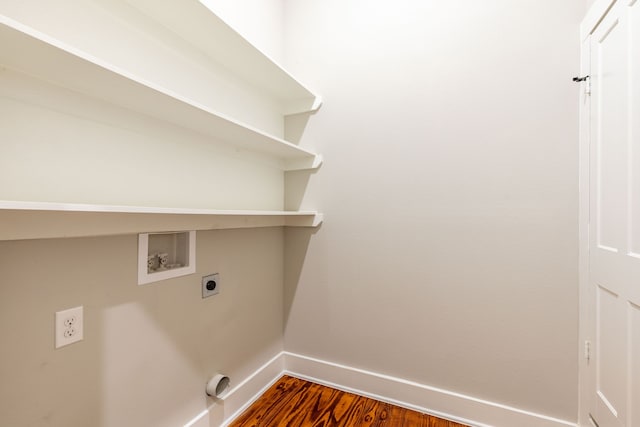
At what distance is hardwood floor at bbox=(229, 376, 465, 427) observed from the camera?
4.68 ft

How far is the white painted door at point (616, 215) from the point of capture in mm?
932

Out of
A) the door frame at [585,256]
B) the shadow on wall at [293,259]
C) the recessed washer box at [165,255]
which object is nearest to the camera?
the recessed washer box at [165,255]

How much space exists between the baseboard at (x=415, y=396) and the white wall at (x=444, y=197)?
40 mm

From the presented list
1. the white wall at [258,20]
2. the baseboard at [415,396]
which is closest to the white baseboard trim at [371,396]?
the baseboard at [415,396]

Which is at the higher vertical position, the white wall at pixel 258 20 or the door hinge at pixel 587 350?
the white wall at pixel 258 20

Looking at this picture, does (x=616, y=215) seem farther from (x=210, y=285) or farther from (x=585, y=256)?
(x=210, y=285)

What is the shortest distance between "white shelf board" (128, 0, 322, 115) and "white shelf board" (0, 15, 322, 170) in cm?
37

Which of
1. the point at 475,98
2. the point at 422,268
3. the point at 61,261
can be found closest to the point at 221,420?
the point at 61,261

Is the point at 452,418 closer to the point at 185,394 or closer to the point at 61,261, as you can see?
the point at 185,394

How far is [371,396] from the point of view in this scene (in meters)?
1.64

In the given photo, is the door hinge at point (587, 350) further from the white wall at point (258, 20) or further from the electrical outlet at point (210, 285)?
the white wall at point (258, 20)

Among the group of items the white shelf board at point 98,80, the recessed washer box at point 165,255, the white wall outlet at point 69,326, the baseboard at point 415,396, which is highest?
the white shelf board at point 98,80

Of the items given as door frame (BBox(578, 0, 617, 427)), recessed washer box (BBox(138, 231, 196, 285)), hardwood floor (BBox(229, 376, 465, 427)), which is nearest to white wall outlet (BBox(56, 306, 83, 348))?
recessed washer box (BBox(138, 231, 196, 285))

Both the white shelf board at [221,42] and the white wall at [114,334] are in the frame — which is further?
the white shelf board at [221,42]
